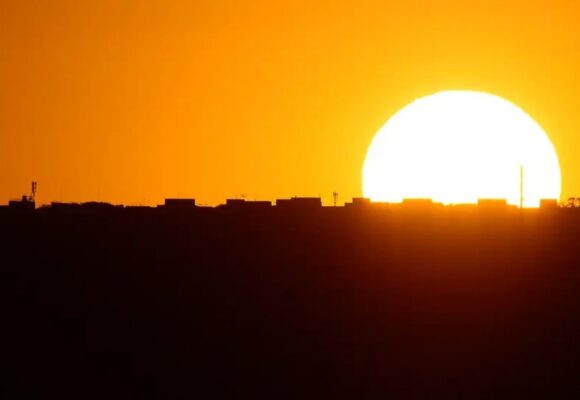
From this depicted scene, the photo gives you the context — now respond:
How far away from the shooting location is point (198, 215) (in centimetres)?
8738

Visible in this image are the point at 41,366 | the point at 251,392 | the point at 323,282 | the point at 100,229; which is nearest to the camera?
the point at 251,392

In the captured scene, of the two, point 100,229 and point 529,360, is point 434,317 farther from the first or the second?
point 100,229

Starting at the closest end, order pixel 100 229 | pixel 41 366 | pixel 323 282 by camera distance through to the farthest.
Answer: pixel 41 366 → pixel 323 282 → pixel 100 229

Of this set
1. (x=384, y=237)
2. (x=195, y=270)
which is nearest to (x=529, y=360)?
(x=384, y=237)

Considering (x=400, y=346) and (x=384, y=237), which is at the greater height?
(x=384, y=237)

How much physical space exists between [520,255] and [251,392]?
64.8 ft

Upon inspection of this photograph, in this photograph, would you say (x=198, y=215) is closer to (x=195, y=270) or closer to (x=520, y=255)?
(x=195, y=270)

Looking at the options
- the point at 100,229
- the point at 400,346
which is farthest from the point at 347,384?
the point at 100,229

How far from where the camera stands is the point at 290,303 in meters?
80.3

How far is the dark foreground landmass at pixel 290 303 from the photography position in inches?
2879

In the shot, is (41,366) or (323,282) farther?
(323,282)

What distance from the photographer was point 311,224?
84375 mm

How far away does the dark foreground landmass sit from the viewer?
73125 millimetres

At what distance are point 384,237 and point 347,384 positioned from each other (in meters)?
13.7
